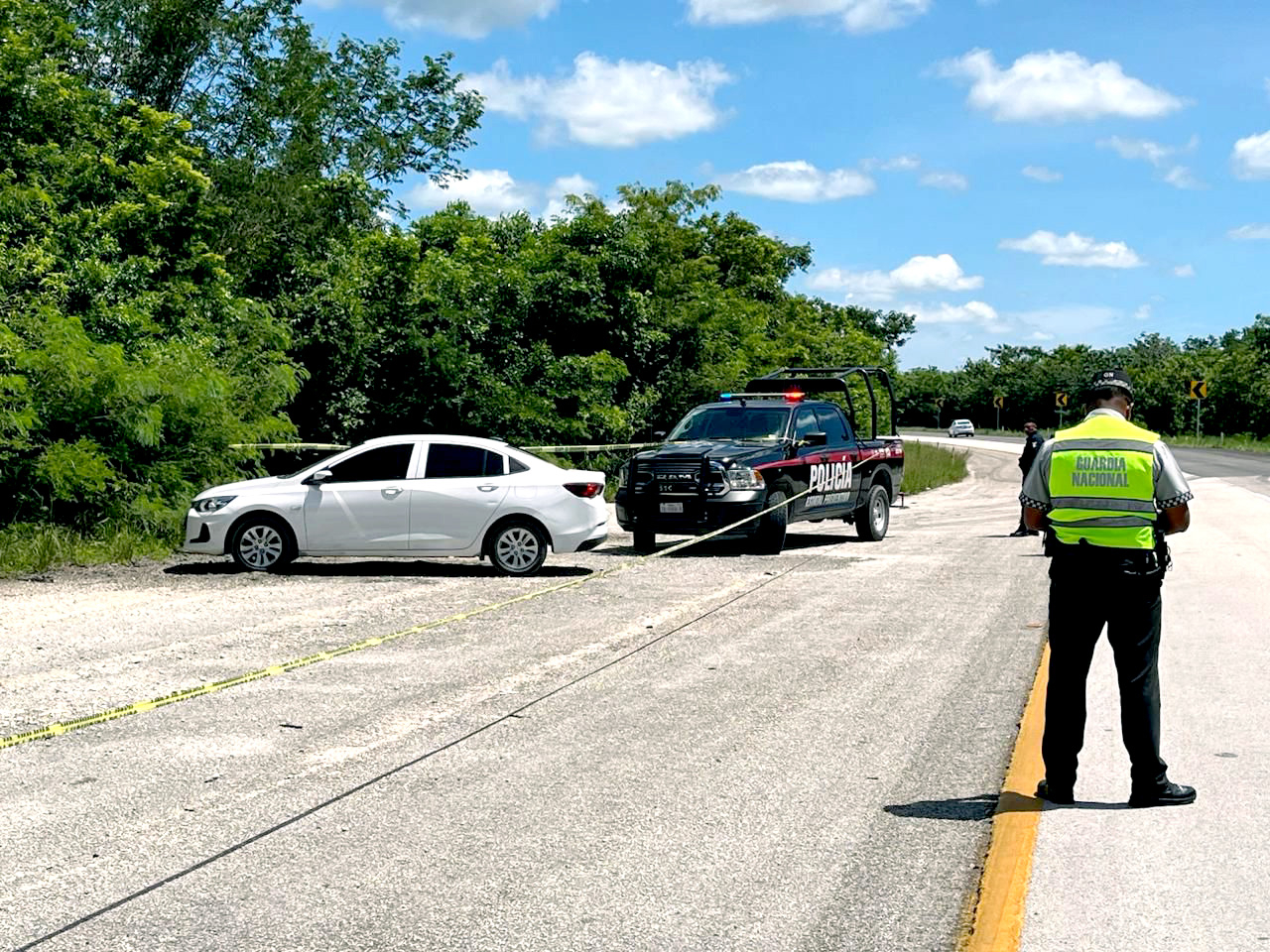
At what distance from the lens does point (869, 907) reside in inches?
196

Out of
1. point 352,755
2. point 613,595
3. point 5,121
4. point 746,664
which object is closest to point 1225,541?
point 613,595

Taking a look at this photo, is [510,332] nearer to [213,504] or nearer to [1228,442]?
[213,504]

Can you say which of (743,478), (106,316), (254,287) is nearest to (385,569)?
(743,478)

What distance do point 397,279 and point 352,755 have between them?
21.0m

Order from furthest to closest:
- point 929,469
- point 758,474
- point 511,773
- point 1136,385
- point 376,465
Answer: point 1136,385 < point 929,469 < point 758,474 < point 376,465 < point 511,773

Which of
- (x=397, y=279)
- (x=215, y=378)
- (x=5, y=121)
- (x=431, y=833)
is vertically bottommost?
(x=431, y=833)

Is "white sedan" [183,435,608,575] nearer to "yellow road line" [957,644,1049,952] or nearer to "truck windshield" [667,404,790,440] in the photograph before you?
"truck windshield" [667,404,790,440]

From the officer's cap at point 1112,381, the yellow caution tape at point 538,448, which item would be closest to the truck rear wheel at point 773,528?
the yellow caution tape at point 538,448

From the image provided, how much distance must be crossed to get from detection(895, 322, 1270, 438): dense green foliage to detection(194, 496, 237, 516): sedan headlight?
100ft

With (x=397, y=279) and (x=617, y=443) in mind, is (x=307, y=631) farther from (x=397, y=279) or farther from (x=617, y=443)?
(x=617, y=443)

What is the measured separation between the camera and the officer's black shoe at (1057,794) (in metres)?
6.29

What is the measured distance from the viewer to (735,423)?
19.5 metres

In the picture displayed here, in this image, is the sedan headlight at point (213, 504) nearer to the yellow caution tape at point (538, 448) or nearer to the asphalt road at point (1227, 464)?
the yellow caution tape at point (538, 448)

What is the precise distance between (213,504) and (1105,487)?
11.6 metres
